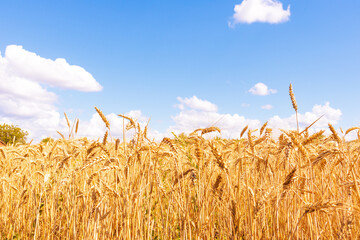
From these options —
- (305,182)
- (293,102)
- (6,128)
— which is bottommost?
(305,182)

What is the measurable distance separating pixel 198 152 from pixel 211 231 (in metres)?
0.85

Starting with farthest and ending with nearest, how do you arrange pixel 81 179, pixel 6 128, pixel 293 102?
pixel 6 128
pixel 81 179
pixel 293 102

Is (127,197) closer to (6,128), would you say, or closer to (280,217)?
(280,217)

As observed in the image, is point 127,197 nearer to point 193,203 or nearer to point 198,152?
point 198,152

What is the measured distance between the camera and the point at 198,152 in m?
2.42

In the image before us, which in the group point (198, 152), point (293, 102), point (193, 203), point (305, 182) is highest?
point (293, 102)

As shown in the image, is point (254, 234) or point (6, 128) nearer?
point (254, 234)

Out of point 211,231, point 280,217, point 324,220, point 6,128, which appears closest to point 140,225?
point 211,231

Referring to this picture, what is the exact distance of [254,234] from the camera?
230cm

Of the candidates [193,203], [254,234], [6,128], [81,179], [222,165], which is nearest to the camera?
[222,165]

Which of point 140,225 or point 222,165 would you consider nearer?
point 222,165

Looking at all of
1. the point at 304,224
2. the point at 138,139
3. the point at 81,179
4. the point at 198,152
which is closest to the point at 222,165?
the point at 198,152

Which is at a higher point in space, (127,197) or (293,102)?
(293,102)

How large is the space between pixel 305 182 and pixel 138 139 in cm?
143
